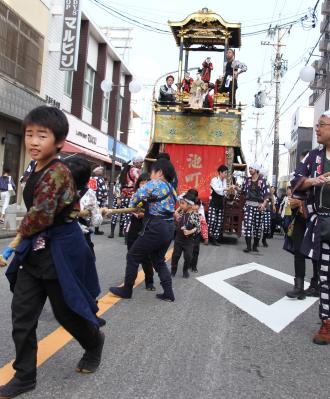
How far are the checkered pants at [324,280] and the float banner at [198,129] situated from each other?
7.89m

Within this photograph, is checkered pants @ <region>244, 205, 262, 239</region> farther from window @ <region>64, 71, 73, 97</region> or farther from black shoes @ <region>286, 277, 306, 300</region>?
window @ <region>64, 71, 73, 97</region>

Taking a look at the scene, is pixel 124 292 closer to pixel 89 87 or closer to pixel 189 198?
pixel 189 198

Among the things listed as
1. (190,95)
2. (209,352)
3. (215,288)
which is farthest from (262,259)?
(209,352)

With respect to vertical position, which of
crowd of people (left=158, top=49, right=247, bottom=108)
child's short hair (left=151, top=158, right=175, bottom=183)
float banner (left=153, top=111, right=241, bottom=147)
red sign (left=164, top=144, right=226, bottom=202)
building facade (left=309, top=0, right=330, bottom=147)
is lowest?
child's short hair (left=151, top=158, right=175, bottom=183)

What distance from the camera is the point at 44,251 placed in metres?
2.79

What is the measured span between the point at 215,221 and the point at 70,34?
11577mm

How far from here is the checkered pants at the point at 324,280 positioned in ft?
13.7

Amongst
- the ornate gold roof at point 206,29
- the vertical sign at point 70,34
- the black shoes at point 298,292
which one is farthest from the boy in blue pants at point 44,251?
the vertical sign at point 70,34

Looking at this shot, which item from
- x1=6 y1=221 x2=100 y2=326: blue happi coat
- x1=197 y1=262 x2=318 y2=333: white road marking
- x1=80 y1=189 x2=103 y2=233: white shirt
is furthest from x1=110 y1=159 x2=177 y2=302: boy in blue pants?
x1=6 y1=221 x2=100 y2=326: blue happi coat

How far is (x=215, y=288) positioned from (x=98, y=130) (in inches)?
948

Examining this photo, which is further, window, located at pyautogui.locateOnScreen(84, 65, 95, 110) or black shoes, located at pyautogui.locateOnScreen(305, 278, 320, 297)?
window, located at pyautogui.locateOnScreen(84, 65, 95, 110)

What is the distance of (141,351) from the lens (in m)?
3.67

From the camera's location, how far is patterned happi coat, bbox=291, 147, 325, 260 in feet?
14.5

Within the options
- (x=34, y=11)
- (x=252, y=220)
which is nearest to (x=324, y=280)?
(x=252, y=220)
